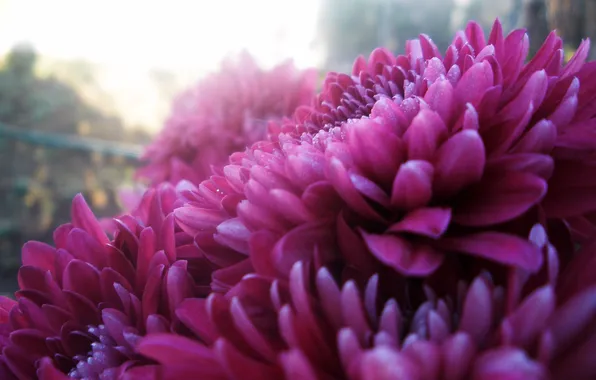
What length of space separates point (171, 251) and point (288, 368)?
0.11 metres

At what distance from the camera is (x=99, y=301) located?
0.26m

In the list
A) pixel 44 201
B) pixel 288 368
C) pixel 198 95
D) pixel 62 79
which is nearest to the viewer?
pixel 288 368

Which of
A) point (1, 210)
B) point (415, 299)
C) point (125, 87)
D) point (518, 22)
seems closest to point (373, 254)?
point (415, 299)

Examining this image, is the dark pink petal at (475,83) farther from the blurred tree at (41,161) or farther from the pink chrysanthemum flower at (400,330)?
the blurred tree at (41,161)

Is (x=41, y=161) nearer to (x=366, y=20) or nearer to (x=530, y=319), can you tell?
(x=530, y=319)

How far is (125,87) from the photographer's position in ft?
4.80

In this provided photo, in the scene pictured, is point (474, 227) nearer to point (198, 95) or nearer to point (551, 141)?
point (551, 141)

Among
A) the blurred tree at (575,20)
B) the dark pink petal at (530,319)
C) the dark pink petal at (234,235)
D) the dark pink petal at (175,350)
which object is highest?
the blurred tree at (575,20)

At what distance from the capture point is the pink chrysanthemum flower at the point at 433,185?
0.19 m

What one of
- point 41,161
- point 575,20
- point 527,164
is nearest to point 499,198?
point 527,164

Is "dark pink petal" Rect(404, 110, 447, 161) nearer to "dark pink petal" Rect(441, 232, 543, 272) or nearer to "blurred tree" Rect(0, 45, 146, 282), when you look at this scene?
"dark pink petal" Rect(441, 232, 543, 272)

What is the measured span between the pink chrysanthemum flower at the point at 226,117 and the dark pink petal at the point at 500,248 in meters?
0.35

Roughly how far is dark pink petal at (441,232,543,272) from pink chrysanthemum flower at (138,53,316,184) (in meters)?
0.35

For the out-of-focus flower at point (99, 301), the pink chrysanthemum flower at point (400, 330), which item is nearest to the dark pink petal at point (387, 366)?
the pink chrysanthemum flower at point (400, 330)
